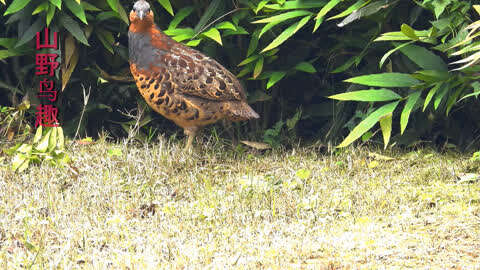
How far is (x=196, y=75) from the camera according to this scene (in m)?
4.64

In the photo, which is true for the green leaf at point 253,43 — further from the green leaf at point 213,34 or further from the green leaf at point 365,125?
the green leaf at point 365,125

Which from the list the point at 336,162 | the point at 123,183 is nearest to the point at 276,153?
the point at 336,162

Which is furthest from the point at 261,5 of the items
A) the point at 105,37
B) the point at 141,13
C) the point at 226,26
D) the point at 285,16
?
the point at 105,37

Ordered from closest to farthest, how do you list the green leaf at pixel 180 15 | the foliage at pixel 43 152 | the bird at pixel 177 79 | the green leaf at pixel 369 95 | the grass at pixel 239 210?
the grass at pixel 239 210, the green leaf at pixel 369 95, the foliage at pixel 43 152, the bird at pixel 177 79, the green leaf at pixel 180 15

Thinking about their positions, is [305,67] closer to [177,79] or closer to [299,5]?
[299,5]

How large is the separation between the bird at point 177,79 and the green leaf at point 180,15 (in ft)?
0.93

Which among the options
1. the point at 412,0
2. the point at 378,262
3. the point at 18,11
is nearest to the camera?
the point at 378,262

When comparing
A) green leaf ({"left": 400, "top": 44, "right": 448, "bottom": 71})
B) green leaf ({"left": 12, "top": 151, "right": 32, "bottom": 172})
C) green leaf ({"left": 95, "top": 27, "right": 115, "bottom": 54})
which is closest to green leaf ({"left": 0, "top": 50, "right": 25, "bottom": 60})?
green leaf ({"left": 95, "top": 27, "right": 115, "bottom": 54})

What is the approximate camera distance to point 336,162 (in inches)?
179

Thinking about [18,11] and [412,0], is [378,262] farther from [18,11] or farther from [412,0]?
[18,11]

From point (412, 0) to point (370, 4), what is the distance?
17.3 inches

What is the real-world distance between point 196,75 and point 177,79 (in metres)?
0.12

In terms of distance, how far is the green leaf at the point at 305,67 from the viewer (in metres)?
4.91

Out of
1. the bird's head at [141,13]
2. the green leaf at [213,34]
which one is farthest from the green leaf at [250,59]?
the bird's head at [141,13]
